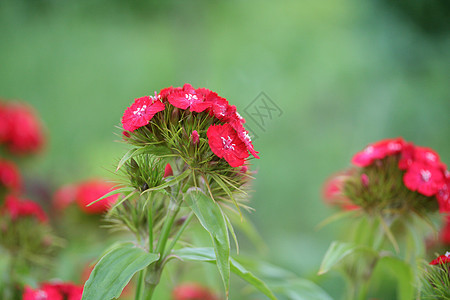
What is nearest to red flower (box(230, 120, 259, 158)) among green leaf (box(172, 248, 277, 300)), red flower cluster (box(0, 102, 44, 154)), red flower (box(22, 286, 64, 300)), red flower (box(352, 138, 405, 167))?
green leaf (box(172, 248, 277, 300))

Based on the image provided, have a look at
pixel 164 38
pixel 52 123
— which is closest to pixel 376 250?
pixel 52 123

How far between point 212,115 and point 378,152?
577mm

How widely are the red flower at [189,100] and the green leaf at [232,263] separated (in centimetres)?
33

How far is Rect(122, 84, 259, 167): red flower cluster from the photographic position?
2.87ft

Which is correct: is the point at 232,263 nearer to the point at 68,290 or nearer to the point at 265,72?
the point at 68,290

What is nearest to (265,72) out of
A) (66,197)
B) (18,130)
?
(18,130)

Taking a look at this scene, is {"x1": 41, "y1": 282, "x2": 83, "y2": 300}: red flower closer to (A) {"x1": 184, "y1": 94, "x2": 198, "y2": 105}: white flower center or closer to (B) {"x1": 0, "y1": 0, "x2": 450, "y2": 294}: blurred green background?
(A) {"x1": 184, "y1": 94, "x2": 198, "y2": 105}: white flower center

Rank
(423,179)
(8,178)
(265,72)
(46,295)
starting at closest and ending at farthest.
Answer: (46,295)
(423,179)
(8,178)
(265,72)

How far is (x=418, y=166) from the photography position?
1.19 m

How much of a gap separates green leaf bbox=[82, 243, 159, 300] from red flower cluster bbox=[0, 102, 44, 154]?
188 centimetres

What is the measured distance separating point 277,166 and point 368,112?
4.11ft

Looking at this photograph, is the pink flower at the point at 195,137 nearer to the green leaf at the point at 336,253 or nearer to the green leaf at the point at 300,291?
the green leaf at the point at 336,253

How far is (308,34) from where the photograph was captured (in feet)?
19.1

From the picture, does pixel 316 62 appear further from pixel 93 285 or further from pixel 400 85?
pixel 93 285
